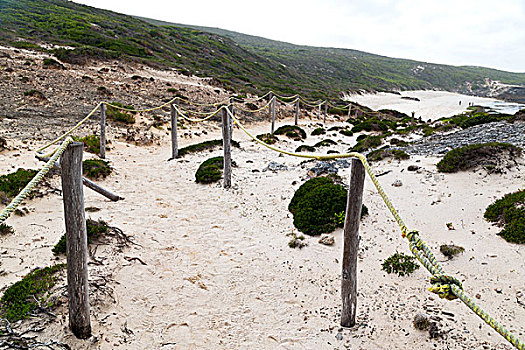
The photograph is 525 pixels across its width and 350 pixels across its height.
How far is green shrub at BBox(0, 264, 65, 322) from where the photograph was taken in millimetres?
3045

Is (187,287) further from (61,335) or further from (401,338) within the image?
(401,338)

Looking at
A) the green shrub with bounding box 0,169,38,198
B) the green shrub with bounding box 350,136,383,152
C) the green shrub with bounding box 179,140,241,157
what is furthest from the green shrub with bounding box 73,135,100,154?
the green shrub with bounding box 350,136,383,152

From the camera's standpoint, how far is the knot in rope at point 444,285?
2.06 m

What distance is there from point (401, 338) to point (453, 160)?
5300mm

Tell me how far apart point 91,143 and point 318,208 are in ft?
28.0

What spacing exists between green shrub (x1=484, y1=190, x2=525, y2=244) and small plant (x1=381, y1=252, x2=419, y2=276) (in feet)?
4.65

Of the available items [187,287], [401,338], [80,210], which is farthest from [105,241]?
[401,338]

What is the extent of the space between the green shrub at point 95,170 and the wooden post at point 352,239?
6.83 m

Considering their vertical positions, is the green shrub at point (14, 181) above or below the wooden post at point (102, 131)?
below

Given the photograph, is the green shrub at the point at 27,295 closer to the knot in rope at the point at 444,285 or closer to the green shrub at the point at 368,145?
the knot in rope at the point at 444,285

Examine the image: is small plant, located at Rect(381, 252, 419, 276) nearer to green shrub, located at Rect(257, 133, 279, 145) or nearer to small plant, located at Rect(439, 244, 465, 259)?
small plant, located at Rect(439, 244, 465, 259)

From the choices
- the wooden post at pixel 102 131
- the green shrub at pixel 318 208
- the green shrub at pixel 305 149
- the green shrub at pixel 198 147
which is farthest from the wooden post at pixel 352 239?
the green shrub at pixel 305 149

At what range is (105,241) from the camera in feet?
15.1

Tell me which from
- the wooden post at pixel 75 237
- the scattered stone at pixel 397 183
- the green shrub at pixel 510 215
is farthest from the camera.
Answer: the scattered stone at pixel 397 183
